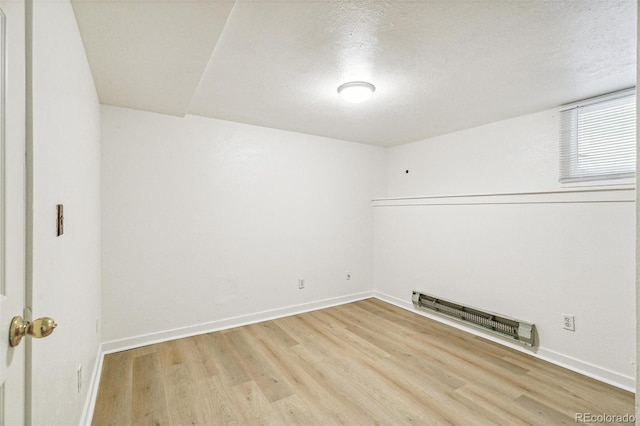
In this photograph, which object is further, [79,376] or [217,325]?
[217,325]

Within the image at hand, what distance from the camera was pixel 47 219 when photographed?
0.98 m

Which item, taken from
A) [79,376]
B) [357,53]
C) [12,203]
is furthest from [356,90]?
[79,376]

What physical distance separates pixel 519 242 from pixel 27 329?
11.1ft

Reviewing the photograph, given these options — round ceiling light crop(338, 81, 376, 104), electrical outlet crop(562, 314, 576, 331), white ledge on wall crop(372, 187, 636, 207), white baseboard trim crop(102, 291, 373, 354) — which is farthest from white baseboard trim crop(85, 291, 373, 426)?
round ceiling light crop(338, 81, 376, 104)

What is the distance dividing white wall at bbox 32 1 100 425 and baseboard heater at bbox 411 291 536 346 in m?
3.29

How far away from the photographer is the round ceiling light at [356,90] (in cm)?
223

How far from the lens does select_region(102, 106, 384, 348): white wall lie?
8.75ft

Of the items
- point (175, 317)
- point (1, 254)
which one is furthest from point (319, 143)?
point (1, 254)

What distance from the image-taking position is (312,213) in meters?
3.81

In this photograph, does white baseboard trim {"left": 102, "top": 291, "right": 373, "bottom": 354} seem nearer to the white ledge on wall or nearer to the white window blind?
the white ledge on wall

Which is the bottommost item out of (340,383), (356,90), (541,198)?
(340,383)

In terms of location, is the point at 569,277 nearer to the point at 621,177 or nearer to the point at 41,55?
the point at 621,177

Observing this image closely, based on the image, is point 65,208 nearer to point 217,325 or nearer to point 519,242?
point 217,325

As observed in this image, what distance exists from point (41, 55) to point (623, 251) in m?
3.55
